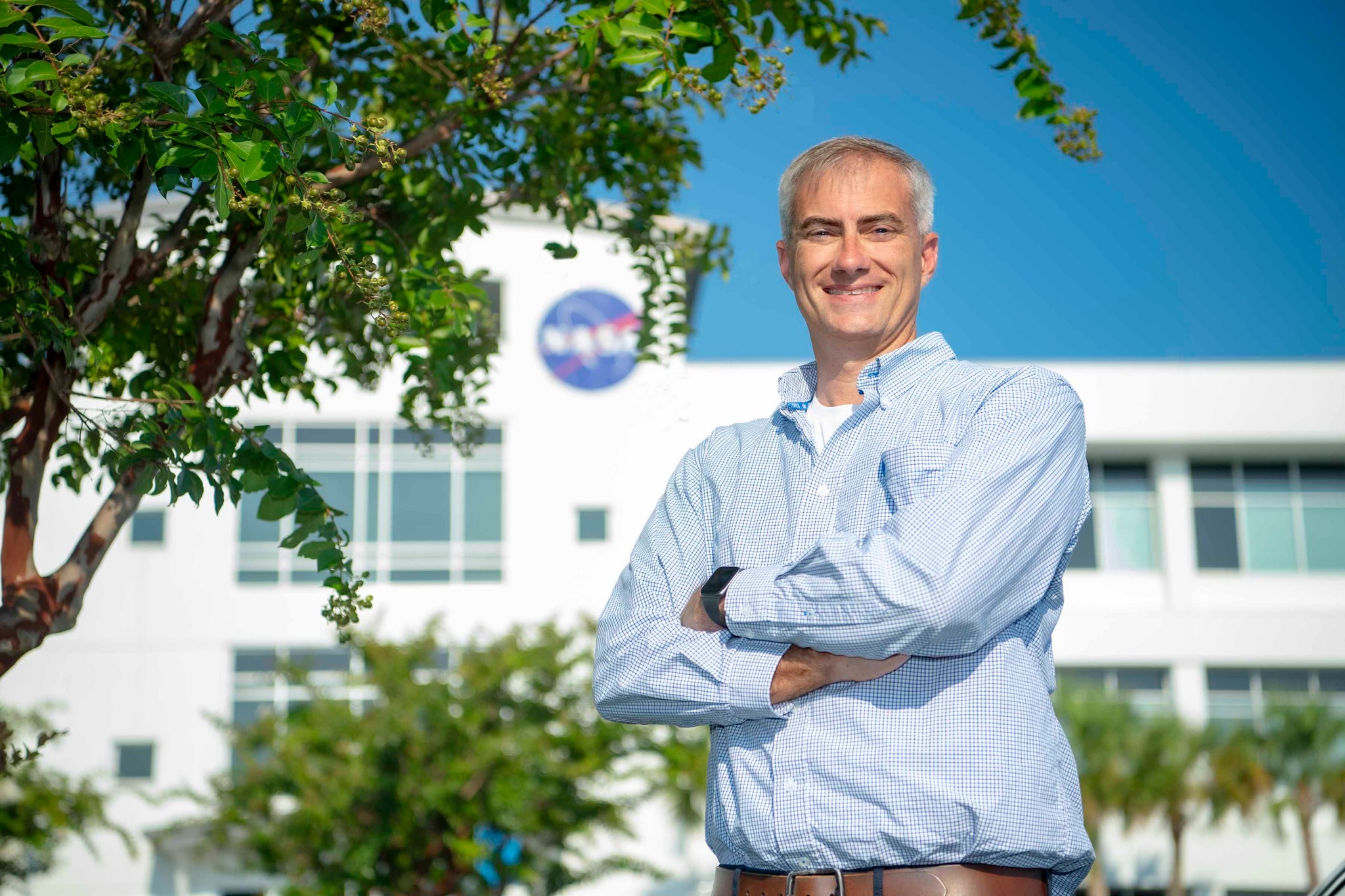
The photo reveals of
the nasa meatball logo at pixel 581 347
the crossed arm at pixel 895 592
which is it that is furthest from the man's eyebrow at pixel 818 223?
the nasa meatball logo at pixel 581 347

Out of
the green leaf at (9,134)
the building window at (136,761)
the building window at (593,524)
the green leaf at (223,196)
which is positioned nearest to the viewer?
the green leaf at (223,196)

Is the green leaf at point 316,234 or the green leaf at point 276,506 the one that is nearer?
the green leaf at point 316,234

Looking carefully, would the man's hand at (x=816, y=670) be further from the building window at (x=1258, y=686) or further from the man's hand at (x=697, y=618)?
the building window at (x=1258, y=686)

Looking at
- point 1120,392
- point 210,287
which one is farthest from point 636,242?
point 1120,392

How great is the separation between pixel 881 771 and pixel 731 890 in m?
0.36

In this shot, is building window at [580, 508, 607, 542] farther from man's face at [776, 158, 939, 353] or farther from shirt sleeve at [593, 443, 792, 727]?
man's face at [776, 158, 939, 353]

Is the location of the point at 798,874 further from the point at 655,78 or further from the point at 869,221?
the point at 655,78

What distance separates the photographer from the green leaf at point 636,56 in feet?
10.6

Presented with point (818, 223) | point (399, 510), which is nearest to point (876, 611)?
point (818, 223)

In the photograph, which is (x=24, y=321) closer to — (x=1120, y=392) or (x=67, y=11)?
(x=67, y=11)

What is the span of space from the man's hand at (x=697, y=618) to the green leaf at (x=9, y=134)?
1.54 meters

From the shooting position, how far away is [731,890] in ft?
7.80

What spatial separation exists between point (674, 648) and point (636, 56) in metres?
1.50

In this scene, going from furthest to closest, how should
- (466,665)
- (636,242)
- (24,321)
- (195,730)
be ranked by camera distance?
(195,730) → (466,665) → (636,242) → (24,321)
